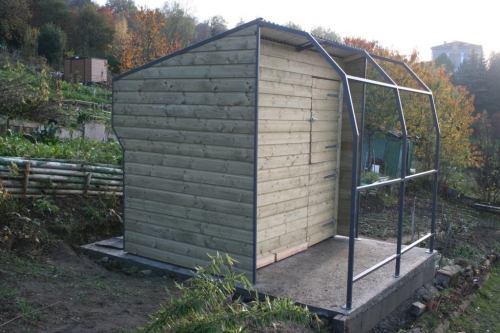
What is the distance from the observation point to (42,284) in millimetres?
4938

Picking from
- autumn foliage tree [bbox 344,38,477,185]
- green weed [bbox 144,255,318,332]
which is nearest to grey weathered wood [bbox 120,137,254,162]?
green weed [bbox 144,255,318,332]

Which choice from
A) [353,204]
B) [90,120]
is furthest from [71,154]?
[90,120]

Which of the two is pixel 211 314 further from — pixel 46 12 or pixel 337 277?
pixel 46 12

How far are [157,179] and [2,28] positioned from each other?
28649mm

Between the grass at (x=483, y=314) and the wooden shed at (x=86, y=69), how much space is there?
74.9 ft

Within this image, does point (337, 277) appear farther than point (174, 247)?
No

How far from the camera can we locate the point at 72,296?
472 centimetres

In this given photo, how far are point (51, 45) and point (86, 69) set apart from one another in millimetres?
4948

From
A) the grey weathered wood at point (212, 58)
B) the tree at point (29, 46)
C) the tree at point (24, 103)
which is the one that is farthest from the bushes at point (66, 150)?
the tree at point (29, 46)

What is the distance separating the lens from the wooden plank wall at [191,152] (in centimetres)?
516

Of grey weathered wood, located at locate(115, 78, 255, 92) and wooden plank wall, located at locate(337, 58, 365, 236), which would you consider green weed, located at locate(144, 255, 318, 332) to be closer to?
grey weathered wood, located at locate(115, 78, 255, 92)

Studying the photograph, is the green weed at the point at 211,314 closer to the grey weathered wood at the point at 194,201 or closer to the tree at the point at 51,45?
the grey weathered wood at the point at 194,201

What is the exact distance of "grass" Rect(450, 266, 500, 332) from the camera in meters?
5.88

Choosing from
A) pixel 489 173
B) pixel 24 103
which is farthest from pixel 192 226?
pixel 489 173
